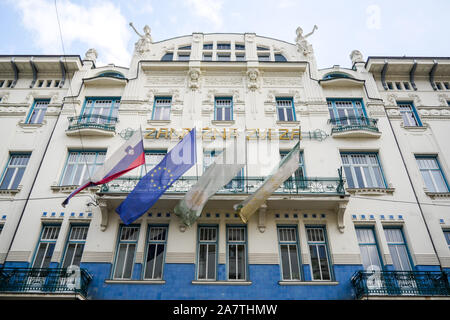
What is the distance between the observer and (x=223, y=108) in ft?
60.4

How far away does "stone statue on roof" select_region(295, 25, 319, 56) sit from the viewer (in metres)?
21.0

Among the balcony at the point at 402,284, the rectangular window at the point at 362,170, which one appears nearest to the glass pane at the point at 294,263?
the balcony at the point at 402,284

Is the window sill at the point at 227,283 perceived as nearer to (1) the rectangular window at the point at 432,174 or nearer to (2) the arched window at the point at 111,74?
(1) the rectangular window at the point at 432,174

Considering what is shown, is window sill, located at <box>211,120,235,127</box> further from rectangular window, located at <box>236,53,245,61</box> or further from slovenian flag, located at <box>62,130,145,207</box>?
rectangular window, located at <box>236,53,245,61</box>

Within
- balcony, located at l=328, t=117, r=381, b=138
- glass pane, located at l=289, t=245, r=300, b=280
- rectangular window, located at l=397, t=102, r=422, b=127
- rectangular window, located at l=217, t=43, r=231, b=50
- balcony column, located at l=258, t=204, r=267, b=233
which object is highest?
rectangular window, located at l=217, t=43, r=231, b=50

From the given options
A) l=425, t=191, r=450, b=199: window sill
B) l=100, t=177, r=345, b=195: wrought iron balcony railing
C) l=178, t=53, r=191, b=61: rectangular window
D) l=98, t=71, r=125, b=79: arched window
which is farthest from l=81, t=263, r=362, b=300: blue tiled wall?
l=178, t=53, r=191, b=61: rectangular window

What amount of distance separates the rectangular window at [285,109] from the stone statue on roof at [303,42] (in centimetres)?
421

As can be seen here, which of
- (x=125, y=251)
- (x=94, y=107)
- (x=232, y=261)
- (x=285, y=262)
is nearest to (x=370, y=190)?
(x=285, y=262)

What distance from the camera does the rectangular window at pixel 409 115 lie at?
1791 centimetres

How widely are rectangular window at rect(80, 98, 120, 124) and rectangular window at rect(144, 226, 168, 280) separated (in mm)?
6974

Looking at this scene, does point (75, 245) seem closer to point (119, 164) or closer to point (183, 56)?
point (119, 164)

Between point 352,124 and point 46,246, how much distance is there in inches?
608

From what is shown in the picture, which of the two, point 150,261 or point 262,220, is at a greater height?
point 262,220
